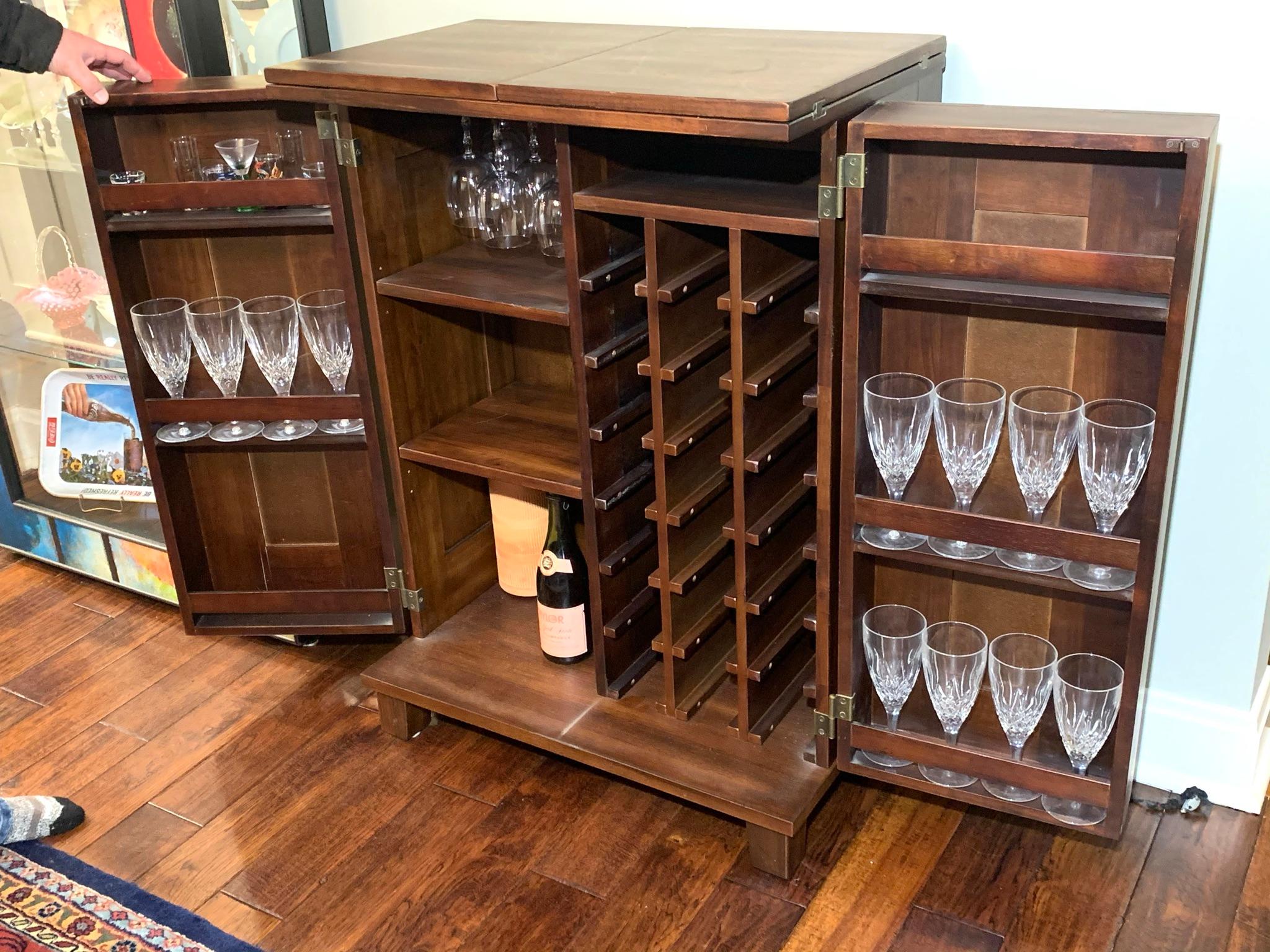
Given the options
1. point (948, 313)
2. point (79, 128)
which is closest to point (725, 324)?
point (948, 313)

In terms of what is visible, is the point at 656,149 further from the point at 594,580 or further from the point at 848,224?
the point at 594,580

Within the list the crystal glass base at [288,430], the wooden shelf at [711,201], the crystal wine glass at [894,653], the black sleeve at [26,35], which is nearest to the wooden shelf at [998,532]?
the crystal wine glass at [894,653]

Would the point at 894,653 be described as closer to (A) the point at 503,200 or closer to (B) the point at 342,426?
(A) the point at 503,200

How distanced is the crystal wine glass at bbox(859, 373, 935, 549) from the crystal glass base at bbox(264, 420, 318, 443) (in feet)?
3.62

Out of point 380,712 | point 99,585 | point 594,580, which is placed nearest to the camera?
point 594,580

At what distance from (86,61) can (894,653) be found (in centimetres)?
170

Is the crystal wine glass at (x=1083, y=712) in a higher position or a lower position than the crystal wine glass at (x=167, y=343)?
lower

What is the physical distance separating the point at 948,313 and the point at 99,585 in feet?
7.16

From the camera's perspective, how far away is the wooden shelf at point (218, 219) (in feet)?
7.34

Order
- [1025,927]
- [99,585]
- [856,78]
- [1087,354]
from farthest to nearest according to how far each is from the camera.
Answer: [99,585]
[1025,927]
[1087,354]
[856,78]

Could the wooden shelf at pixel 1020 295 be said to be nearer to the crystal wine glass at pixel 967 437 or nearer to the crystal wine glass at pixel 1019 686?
the crystal wine glass at pixel 967 437

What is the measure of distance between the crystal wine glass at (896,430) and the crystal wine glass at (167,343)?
130cm

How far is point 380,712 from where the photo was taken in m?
2.48

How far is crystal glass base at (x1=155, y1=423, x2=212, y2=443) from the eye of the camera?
2.47m
